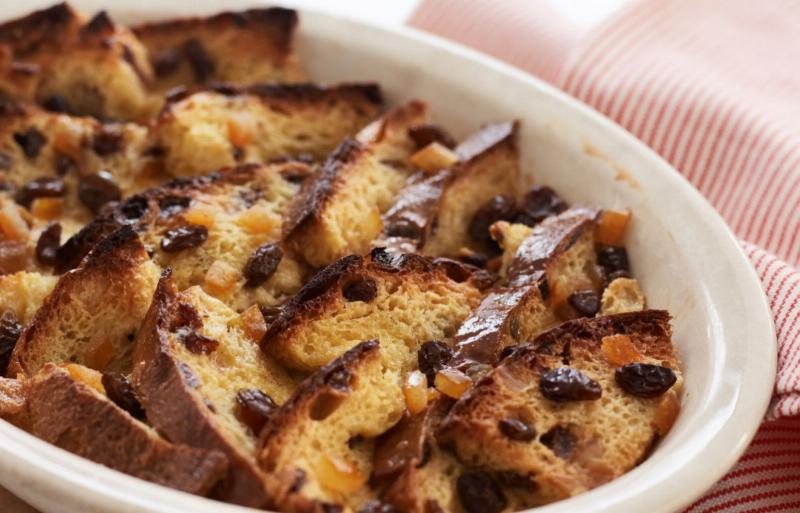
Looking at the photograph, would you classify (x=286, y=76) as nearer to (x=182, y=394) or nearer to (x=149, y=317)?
(x=149, y=317)

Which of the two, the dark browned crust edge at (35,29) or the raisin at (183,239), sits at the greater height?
the dark browned crust edge at (35,29)

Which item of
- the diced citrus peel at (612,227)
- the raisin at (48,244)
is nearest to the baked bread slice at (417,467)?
the diced citrus peel at (612,227)

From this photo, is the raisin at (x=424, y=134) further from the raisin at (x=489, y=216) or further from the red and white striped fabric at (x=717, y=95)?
the red and white striped fabric at (x=717, y=95)

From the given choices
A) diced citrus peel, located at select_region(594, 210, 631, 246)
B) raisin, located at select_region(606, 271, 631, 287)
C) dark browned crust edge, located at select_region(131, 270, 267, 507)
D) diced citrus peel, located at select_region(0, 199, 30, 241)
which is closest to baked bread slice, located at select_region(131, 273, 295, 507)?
dark browned crust edge, located at select_region(131, 270, 267, 507)

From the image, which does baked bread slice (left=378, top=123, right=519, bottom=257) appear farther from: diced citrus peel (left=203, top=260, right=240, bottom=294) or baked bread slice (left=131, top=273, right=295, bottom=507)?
baked bread slice (left=131, top=273, right=295, bottom=507)

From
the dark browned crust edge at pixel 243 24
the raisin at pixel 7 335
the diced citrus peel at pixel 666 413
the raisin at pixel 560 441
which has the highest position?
the dark browned crust edge at pixel 243 24

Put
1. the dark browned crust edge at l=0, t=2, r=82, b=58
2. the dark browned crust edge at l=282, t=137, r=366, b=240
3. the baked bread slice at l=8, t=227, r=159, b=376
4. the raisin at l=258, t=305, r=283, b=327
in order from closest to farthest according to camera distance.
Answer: the baked bread slice at l=8, t=227, r=159, b=376 < the raisin at l=258, t=305, r=283, b=327 < the dark browned crust edge at l=282, t=137, r=366, b=240 < the dark browned crust edge at l=0, t=2, r=82, b=58

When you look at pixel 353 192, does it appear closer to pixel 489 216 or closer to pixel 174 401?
pixel 489 216
